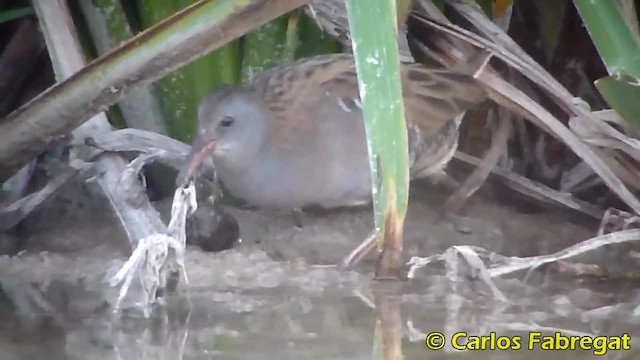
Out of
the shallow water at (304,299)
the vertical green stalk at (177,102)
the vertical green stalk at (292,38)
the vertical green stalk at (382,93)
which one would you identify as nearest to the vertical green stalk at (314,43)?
the vertical green stalk at (292,38)

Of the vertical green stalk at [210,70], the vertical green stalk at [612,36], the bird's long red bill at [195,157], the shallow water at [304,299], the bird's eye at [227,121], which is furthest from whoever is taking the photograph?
the vertical green stalk at [210,70]

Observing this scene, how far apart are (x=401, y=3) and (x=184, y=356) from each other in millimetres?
786

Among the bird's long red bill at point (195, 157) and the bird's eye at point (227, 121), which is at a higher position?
the bird's eye at point (227, 121)

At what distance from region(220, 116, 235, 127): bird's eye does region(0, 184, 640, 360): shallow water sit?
0.68ft

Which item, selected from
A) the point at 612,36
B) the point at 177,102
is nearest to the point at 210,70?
the point at 177,102

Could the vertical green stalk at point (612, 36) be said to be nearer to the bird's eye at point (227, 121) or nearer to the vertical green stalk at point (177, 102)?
the bird's eye at point (227, 121)

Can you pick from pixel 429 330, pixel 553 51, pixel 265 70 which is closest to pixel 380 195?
pixel 429 330

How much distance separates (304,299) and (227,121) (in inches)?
25.2

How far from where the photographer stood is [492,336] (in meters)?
1.67

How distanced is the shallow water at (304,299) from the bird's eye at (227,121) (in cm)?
21

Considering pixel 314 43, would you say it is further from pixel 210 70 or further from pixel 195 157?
pixel 195 157

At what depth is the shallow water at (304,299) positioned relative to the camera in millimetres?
1613

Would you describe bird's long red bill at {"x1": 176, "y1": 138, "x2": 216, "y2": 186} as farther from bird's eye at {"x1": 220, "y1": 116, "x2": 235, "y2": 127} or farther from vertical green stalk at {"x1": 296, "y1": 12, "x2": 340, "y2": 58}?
vertical green stalk at {"x1": 296, "y1": 12, "x2": 340, "y2": 58}

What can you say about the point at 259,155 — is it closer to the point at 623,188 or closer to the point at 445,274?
the point at 445,274
